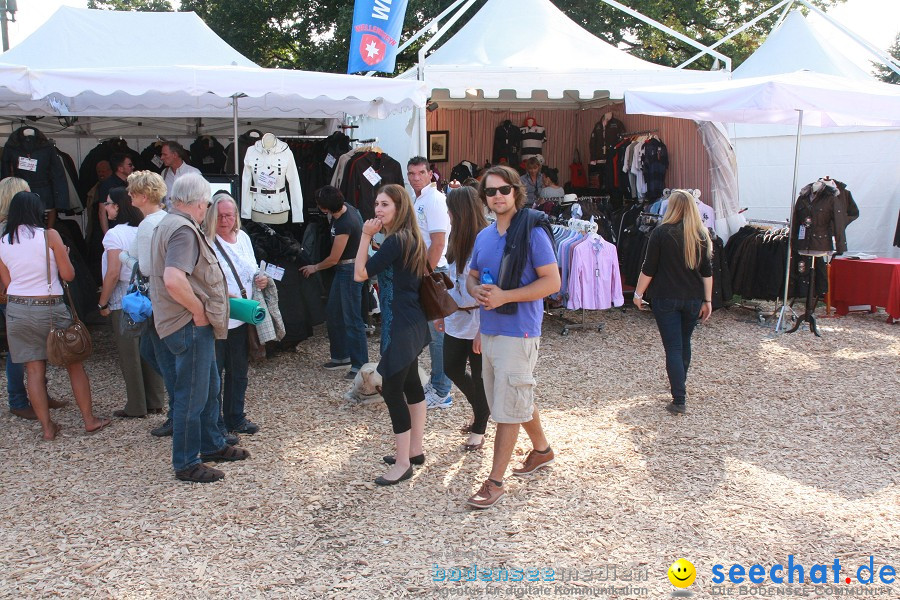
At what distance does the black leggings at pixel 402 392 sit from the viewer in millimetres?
3631

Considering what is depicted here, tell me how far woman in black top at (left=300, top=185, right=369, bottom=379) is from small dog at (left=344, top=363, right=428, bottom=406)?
626 millimetres

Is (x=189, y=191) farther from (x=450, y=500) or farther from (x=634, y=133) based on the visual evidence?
(x=634, y=133)

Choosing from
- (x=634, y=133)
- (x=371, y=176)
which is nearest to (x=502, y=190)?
(x=371, y=176)

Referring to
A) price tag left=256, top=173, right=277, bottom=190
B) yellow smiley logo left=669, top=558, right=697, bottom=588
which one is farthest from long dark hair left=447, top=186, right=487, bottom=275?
price tag left=256, top=173, right=277, bottom=190

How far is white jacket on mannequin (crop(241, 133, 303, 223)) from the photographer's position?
6629 millimetres

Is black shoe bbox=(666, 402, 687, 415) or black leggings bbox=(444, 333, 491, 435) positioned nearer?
black leggings bbox=(444, 333, 491, 435)

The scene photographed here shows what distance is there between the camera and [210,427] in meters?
4.06

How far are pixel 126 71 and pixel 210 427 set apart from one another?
2823 millimetres

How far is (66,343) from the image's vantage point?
4301mm

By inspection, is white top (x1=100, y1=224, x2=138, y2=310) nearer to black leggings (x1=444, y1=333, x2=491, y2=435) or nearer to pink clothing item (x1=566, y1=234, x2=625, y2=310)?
black leggings (x1=444, y1=333, x2=491, y2=435)

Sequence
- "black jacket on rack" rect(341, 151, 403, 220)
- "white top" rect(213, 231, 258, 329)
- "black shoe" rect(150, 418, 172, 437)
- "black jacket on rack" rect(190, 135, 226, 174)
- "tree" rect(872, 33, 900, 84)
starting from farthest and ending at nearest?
1. "tree" rect(872, 33, 900, 84)
2. "black jacket on rack" rect(190, 135, 226, 174)
3. "black jacket on rack" rect(341, 151, 403, 220)
4. "black shoe" rect(150, 418, 172, 437)
5. "white top" rect(213, 231, 258, 329)

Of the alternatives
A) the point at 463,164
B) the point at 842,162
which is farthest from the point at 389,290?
the point at 842,162

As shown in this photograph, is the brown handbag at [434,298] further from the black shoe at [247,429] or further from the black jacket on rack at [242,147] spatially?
the black jacket on rack at [242,147]

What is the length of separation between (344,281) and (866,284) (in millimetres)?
6049
